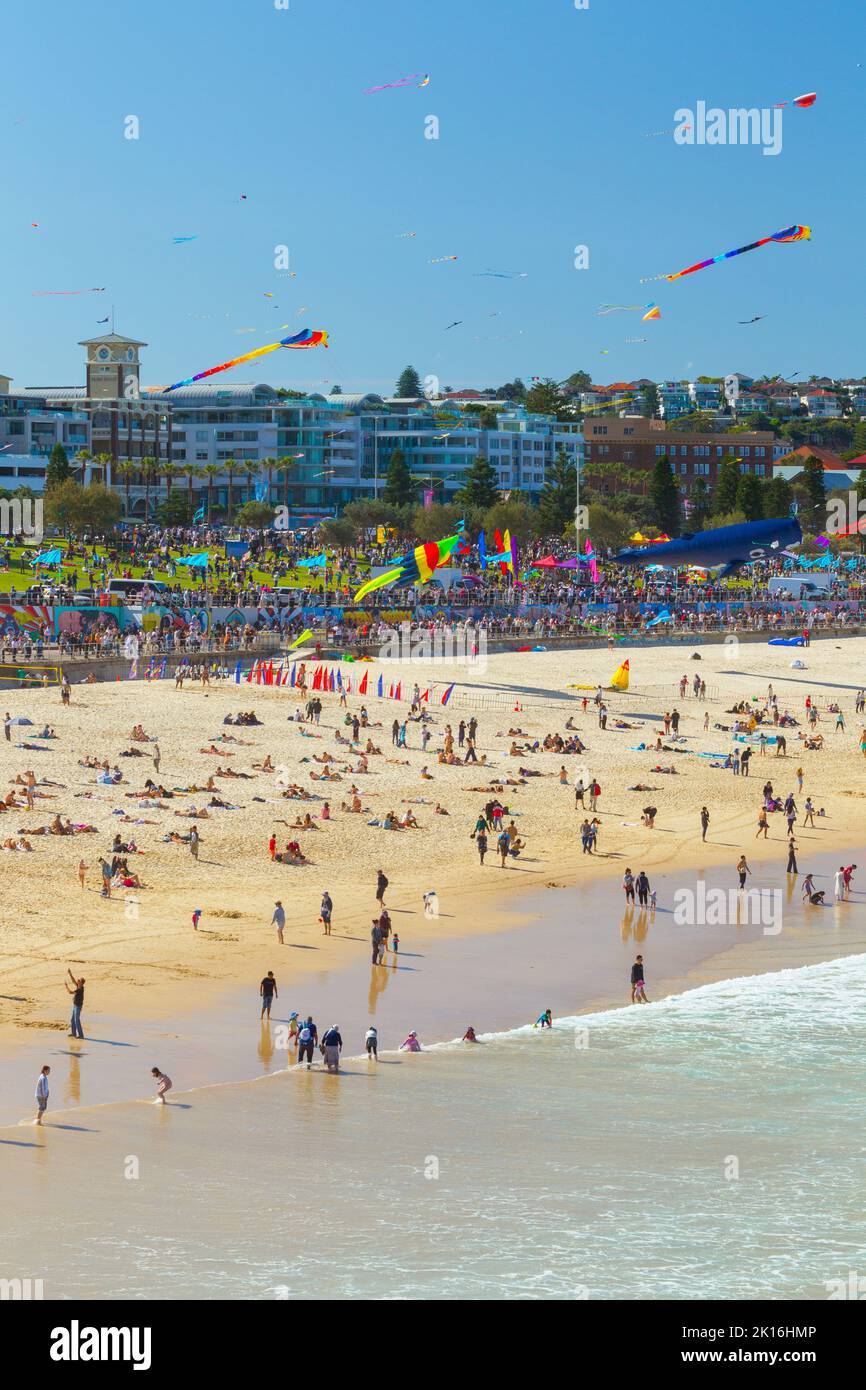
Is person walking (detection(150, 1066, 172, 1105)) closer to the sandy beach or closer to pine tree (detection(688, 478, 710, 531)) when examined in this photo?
the sandy beach

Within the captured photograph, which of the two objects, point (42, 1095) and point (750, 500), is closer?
point (42, 1095)

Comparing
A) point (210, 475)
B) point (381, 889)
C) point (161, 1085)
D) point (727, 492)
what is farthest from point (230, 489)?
point (161, 1085)

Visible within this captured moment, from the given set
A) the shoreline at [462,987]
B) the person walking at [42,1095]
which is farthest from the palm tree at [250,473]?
the person walking at [42,1095]

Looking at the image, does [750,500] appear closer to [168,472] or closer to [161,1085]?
[168,472]

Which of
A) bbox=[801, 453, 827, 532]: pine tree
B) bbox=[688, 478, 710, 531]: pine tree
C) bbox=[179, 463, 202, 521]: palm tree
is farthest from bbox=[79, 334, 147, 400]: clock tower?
bbox=[801, 453, 827, 532]: pine tree

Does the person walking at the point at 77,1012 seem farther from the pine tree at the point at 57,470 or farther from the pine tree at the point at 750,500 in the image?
the pine tree at the point at 750,500

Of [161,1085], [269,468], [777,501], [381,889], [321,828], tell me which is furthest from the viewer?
[269,468]

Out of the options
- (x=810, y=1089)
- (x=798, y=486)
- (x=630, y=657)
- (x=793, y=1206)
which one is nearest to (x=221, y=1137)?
(x=793, y=1206)
